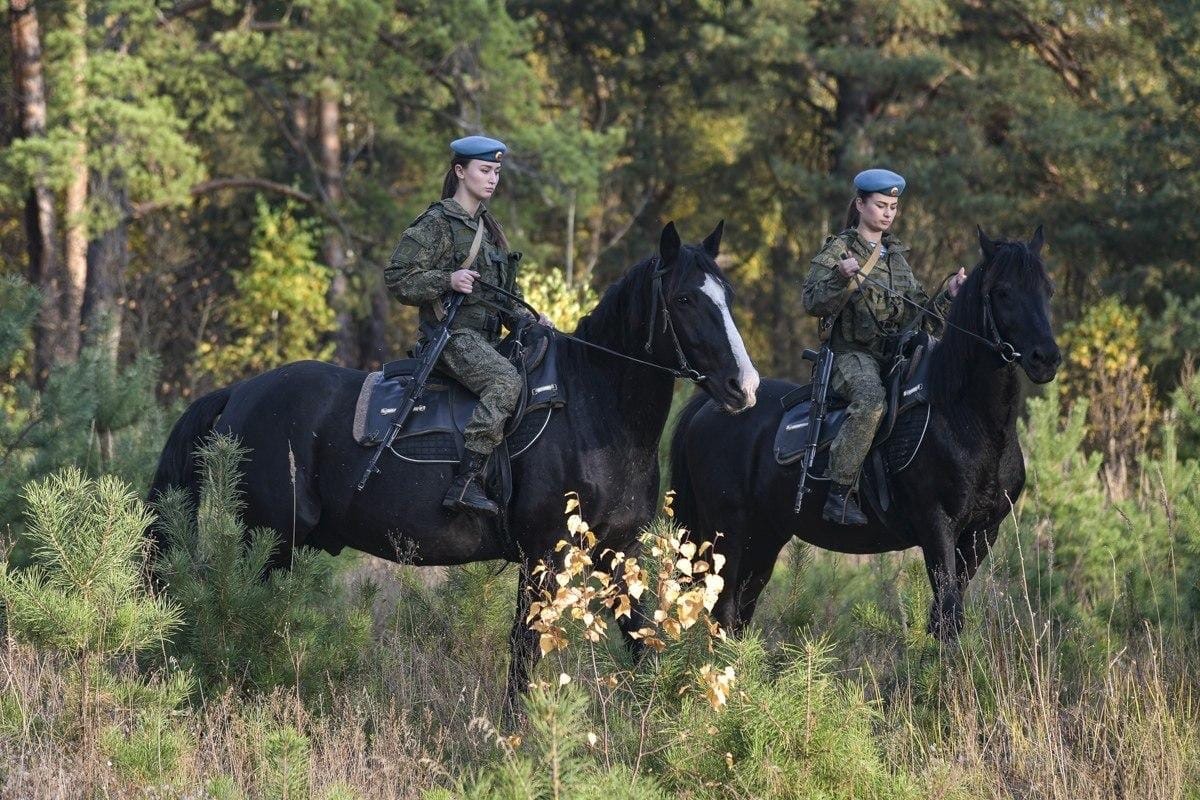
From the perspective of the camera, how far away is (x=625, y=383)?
6832 mm

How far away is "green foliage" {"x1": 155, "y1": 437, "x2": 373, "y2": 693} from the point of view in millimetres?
6020

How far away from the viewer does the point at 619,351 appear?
22.6 ft

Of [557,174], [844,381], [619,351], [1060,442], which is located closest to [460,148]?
[619,351]

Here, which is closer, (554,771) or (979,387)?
(554,771)

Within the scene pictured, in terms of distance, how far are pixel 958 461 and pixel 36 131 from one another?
1764 centimetres

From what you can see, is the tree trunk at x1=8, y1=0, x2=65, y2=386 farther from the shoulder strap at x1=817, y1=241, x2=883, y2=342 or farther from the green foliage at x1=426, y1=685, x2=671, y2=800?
the green foliage at x1=426, y1=685, x2=671, y2=800

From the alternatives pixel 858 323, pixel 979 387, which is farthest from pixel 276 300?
pixel 979 387

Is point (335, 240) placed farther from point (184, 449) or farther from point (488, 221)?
point (488, 221)

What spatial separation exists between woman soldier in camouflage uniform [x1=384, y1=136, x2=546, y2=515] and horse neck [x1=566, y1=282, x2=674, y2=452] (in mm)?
382

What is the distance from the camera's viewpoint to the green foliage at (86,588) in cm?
544

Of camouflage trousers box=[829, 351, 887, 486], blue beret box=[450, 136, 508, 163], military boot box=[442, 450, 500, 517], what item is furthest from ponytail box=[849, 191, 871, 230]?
military boot box=[442, 450, 500, 517]

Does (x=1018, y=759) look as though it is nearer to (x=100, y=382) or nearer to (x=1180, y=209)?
(x=100, y=382)

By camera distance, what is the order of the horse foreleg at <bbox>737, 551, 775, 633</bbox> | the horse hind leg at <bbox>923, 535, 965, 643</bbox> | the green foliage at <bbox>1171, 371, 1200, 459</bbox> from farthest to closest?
the horse foreleg at <bbox>737, 551, 775, 633</bbox> → the green foliage at <bbox>1171, 371, 1200, 459</bbox> → the horse hind leg at <bbox>923, 535, 965, 643</bbox>

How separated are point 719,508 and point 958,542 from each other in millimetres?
1352
